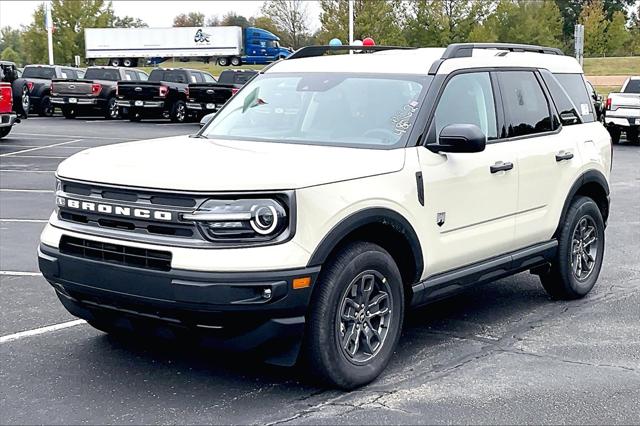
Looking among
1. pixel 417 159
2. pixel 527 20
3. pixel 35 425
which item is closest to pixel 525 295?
pixel 417 159

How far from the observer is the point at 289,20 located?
73.9m

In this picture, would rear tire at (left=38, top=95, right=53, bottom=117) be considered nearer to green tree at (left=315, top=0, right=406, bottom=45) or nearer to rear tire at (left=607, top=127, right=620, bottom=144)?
rear tire at (left=607, top=127, right=620, bottom=144)

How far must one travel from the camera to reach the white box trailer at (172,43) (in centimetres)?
6247

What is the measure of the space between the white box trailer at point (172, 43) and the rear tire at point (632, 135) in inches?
1724

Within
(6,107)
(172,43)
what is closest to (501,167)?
(6,107)

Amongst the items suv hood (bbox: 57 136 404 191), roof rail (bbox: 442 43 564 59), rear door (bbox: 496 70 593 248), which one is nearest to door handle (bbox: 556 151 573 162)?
rear door (bbox: 496 70 593 248)

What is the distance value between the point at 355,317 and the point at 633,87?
20.5 m

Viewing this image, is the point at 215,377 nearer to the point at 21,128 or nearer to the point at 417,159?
the point at 417,159

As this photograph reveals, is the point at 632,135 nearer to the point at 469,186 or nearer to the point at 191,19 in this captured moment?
the point at 469,186

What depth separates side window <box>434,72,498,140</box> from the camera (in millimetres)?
5652

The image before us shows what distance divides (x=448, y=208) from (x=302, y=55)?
205 cm

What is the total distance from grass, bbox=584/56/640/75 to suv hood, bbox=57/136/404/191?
5424 cm

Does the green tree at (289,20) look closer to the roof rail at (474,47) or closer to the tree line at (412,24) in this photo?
the tree line at (412,24)

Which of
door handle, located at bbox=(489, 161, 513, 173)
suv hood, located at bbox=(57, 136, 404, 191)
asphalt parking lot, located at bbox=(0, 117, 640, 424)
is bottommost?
asphalt parking lot, located at bbox=(0, 117, 640, 424)
